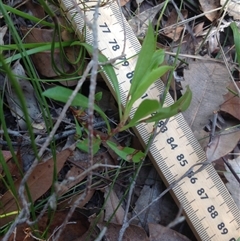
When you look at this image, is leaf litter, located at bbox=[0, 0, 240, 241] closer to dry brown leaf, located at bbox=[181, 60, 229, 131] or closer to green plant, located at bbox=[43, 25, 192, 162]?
dry brown leaf, located at bbox=[181, 60, 229, 131]

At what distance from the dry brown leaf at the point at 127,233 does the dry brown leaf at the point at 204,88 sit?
41 cm

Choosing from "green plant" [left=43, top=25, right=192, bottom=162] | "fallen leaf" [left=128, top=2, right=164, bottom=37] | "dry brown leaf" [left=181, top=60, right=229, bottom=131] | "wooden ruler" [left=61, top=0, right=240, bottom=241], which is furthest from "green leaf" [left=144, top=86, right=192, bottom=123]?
"fallen leaf" [left=128, top=2, right=164, bottom=37]

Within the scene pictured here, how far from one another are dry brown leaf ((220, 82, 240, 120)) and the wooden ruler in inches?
7.1

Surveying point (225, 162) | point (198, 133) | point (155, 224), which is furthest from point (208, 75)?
point (155, 224)

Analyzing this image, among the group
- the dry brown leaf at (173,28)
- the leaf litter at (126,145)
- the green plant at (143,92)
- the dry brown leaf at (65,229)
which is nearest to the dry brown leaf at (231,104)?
the leaf litter at (126,145)

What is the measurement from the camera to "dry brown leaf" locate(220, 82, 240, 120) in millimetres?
1456

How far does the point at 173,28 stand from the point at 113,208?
723 mm

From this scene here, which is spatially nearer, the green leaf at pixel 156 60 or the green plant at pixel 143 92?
the green plant at pixel 143 92

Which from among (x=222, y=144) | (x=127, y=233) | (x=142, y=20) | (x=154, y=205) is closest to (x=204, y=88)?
(x=222, y=144)

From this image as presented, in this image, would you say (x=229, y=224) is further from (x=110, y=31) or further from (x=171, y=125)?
(x=110, y=31)

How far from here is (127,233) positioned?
4.24ft

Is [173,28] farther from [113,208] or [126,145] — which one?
[113,208]

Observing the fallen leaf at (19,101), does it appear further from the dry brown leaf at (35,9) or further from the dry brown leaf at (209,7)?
the dry brown leaf at (209,7)

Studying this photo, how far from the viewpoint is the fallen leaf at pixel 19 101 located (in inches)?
54.0
